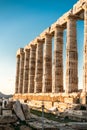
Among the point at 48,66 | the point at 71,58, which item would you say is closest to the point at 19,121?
the point at 71,58

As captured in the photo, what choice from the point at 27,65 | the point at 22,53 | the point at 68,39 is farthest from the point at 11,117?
A: the point at 22,53

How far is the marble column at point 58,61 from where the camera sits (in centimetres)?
2928

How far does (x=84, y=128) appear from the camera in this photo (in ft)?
37.5

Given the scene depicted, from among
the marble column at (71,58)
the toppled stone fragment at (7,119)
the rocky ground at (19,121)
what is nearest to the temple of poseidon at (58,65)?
the marble column at (71,58)

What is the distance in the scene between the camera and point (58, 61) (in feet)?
98.5

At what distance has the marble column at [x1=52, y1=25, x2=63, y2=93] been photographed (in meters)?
29.3

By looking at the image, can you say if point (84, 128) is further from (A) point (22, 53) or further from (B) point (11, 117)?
(A) point (22, 53)

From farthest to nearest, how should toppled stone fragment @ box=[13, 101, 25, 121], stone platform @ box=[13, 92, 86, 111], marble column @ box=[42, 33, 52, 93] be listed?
marble column @ box=[42, 33, 52, 93] < stone platform @ box=[13, 92, 86, 111] < toppled stone fragment @ box=[13, 101, 25, 121]

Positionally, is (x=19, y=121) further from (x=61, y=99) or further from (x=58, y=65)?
(x=58, y=65)

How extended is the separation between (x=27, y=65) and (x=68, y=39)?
16.8 metres

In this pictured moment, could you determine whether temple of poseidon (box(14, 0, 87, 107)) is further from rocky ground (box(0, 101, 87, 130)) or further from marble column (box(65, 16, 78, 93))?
rocky ground (box(0, 101, 87, 130))

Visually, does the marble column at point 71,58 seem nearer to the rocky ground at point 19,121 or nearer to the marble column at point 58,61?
the marble column at point 58,61

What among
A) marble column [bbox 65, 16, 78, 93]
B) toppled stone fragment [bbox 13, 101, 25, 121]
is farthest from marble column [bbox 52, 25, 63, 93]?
toppled stone fragment [bbox 13, 101, 25, 121]

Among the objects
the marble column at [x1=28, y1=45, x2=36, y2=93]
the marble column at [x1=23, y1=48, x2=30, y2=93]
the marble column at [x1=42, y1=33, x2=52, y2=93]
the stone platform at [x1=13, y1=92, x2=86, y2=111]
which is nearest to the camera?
the stone platform at [x1=13, y1=92, x2=86, y2=111]
